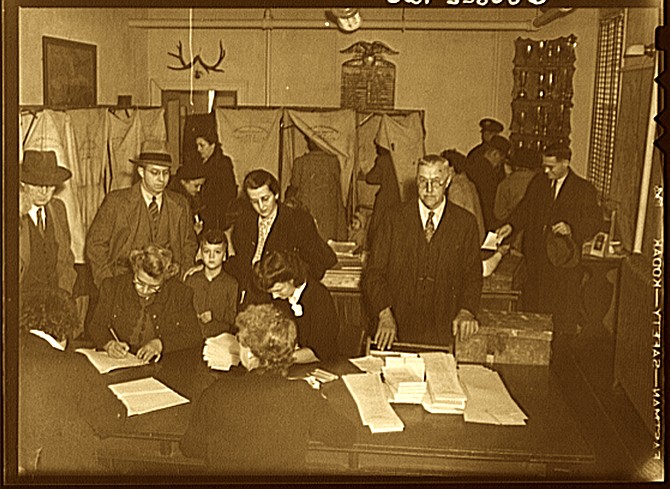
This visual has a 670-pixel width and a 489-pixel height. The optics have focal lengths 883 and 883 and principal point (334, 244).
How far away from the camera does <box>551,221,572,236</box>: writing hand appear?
1856 mm

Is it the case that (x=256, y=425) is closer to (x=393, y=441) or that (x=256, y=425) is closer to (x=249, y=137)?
(x=393, y=441)

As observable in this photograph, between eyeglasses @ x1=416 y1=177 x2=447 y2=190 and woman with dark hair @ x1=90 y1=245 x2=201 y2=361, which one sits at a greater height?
eyeglasses @ x1=416 y1=177 x2=447 y2=190

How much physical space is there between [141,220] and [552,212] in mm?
860

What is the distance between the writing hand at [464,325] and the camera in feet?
6.10

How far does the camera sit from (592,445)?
6.07 feet

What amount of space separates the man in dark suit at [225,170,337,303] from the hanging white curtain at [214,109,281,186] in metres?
0.02

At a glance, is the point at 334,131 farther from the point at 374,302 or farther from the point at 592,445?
the point at 592,445

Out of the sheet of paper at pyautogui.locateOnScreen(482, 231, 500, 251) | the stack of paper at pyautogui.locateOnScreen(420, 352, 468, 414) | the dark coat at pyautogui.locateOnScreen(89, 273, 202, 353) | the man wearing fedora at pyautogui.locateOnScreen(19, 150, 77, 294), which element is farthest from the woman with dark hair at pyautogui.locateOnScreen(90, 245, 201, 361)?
the sheet of paper at pyautogui.locateOnScreen(482, 231, 500, 251)

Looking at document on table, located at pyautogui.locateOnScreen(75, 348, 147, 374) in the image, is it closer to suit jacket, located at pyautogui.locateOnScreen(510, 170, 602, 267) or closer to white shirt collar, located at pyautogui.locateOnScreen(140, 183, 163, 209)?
white shirt collar, located at pyautogui.locateOnScreen(140, 183, 163, 209)

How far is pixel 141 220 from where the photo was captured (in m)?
1.84

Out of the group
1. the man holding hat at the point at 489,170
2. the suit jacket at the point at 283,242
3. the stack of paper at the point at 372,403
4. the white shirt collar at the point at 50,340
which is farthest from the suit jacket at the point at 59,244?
the man holding hat at the point at 489,170

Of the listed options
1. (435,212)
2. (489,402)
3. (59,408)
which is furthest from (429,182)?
(59,408)

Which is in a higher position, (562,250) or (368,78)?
(368,78)

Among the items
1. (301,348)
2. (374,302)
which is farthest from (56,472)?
(374,302)
